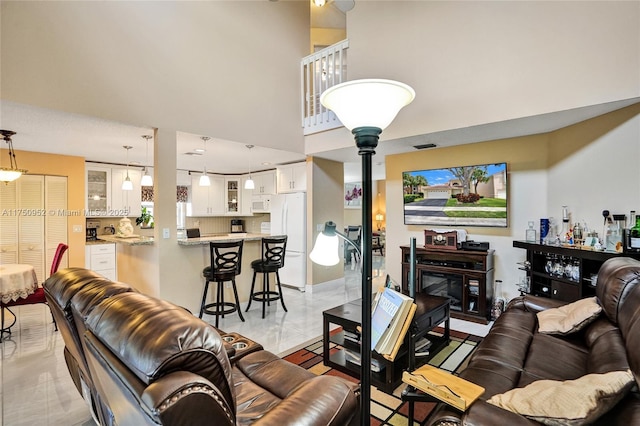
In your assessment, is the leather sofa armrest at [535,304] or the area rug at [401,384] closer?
the area rug at [401,384]

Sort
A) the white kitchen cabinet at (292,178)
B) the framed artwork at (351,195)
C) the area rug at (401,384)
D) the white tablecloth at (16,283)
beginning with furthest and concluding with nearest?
the framed artwork at (351,195) → the white kitchen cabinet at (292,178) → the white tablecloth at (16,283) → the area rug at (401,384)

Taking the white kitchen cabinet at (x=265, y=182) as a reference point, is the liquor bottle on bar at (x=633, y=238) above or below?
below

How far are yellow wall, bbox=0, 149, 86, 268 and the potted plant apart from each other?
851 mm

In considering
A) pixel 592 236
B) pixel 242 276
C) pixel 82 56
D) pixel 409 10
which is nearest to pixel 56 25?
pixel 82 56

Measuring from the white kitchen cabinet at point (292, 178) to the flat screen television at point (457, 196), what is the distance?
1729 millimetres

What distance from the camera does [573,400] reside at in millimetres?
1116

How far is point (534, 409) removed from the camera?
116 cm

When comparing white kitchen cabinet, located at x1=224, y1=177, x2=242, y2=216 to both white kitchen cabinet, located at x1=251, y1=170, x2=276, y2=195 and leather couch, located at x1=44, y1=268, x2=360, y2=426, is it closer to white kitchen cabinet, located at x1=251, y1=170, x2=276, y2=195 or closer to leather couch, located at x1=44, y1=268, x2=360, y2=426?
white kitchen cabinet, located at x1=251, y1=170, x2=276, y2=195

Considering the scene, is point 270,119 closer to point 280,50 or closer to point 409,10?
point 280,50

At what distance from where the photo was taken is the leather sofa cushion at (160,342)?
876 mm

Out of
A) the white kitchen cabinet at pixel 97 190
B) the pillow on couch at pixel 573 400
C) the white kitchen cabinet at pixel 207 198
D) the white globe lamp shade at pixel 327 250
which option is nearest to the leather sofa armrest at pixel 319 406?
the white globe lamp shade at pixel 327 250

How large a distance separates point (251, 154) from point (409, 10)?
9.91 feet

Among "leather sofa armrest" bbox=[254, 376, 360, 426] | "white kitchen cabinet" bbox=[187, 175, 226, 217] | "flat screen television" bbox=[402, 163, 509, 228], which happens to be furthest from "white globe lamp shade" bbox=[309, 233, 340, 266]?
"white kitchen cabinet" bbox=[187, 175, 226, 217]

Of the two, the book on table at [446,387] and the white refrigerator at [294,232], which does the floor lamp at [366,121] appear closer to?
the book on table at [446,387]
